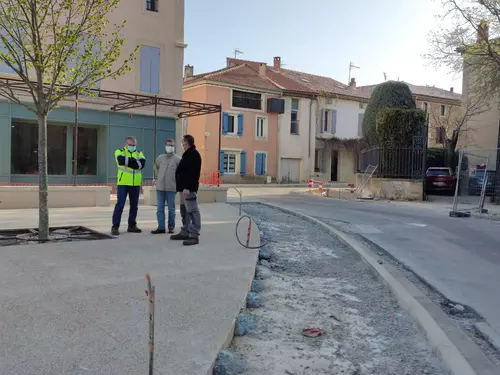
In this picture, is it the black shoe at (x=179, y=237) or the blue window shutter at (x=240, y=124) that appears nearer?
the black shoe at (x=179, y=237)

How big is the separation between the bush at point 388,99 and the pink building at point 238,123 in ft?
34.2

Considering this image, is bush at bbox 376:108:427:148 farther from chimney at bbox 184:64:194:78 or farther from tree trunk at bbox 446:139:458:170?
chimney at bbox 184:64:194:78

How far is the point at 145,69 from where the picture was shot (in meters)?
19.8

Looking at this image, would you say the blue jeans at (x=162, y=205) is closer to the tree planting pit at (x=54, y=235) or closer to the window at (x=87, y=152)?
the tree planting pit at (x=54, y=235)

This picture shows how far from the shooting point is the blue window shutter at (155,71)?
65.5 ft

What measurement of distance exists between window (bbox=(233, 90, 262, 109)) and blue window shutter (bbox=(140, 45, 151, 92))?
45.0 ft

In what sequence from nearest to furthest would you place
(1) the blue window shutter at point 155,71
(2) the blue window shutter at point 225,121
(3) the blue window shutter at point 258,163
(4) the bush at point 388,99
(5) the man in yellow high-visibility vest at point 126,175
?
(5) the man in yellow high-visibility vest at point 126,175 → (1) the blue window shutter at point 155,71 → (4) the bush at point 388,99 → (2) the blue window shutter at point 225,121 → (3) the blue window shutter at point 258,163

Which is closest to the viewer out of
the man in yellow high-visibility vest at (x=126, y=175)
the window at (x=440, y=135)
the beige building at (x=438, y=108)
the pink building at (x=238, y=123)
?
the man in yellow high-visibility vest at (x=126, y=175)

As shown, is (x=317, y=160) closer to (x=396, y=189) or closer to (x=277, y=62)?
(x=277, y=62)

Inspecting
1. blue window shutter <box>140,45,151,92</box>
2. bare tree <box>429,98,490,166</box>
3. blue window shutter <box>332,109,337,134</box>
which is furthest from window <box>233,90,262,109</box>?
blue window shutter <box>140,45,151,92</box>

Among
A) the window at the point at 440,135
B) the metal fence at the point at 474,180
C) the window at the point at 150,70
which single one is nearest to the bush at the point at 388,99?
the metal fence at the point at 474,180

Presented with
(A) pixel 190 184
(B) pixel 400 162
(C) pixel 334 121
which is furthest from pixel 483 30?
(C) pixel 334 121

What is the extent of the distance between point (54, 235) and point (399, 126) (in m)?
16.2

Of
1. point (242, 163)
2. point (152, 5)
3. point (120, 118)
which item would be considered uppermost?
point (152, 5)
